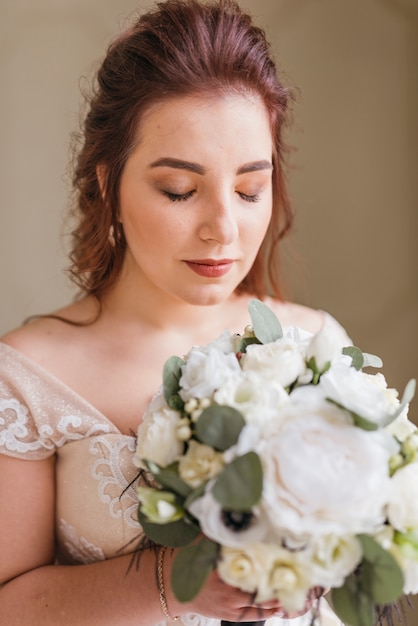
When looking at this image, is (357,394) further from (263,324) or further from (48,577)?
(48,577)

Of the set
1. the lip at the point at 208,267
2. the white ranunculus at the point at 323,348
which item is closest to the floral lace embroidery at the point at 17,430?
the lip at the point at 208,267

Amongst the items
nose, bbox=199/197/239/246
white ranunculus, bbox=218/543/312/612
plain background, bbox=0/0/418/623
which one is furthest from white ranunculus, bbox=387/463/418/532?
plain background, bbox=0/0/418/623

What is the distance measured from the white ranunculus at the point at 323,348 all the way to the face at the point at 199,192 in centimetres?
33

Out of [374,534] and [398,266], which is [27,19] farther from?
[374,534]

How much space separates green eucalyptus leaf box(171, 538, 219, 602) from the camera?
2.75 ft

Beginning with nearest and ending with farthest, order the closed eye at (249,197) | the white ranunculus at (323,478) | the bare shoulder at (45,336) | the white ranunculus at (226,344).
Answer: the white ranunculus at (323,478)
the white ranunculus at (226,344)
the closed eye at (249,197)
the bare shoulder at (45,336)

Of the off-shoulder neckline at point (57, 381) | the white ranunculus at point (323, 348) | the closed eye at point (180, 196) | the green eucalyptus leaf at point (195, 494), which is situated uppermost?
the closed eye at point (180, 196)

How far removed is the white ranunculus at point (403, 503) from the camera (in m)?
0.84

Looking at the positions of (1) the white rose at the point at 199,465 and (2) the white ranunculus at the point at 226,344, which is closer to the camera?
(1) the white rose at the point at 199,465

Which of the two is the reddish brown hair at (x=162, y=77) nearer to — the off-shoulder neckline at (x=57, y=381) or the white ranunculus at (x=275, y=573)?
the off-shoulder neckline at (x=57, y=381)

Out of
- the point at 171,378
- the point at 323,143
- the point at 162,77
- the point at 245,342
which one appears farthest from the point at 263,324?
the point at 323,143

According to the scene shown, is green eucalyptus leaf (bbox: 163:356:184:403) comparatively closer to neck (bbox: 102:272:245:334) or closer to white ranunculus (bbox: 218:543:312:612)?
white ranunculus (bbox: 218:543:312:612)

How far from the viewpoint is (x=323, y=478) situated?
0.78m

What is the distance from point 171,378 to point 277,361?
0.44 ft
